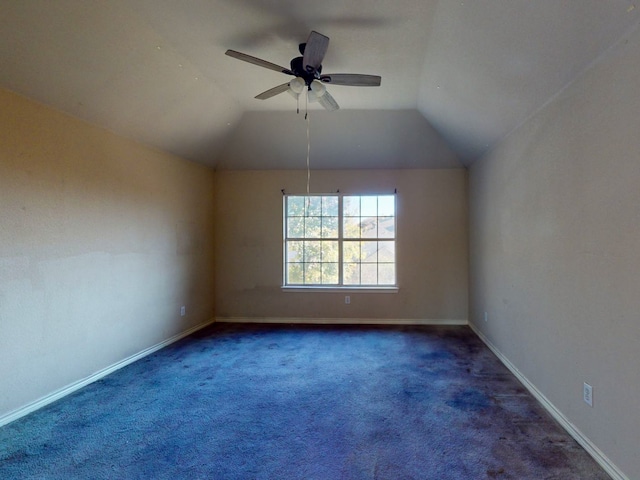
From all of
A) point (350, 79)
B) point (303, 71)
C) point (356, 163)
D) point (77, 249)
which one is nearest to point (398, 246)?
point (356, 163)

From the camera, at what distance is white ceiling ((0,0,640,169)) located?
6.01 feet

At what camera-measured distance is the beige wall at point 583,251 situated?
155 centimetres

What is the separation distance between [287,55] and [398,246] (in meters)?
3.05

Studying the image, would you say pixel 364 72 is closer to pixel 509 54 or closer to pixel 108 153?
pixel 509 54

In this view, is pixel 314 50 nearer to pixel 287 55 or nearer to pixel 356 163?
pixel 287 55

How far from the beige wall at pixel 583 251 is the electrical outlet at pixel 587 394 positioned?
4 cm

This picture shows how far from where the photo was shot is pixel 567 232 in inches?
81.8

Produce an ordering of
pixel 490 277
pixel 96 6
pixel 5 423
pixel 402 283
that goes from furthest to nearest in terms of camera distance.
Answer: pixel 402 283 → pixel 490 277 → pixel 5 423 → pixel 96 6

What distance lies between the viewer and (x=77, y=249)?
2.64 meters

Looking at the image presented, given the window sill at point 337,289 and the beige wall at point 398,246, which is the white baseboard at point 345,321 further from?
the window sill at point 337,289

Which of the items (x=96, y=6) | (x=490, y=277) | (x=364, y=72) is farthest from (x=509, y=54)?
(x=96, y=6)

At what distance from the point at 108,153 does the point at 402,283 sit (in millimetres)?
4111

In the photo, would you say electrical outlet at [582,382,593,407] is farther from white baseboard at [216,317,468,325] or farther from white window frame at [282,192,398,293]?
white window frame at [282,192,398,293]

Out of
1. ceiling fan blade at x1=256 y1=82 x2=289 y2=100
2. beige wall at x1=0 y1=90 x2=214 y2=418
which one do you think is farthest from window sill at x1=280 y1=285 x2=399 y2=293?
ceiling fan blade at x1=256 y1=82 x2=289 y2=100
